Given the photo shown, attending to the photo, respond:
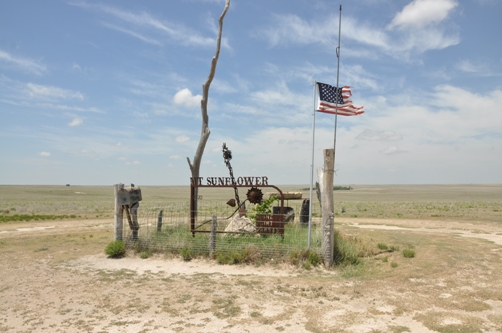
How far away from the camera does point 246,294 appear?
324 inches

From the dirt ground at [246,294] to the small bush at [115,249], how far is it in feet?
1.04

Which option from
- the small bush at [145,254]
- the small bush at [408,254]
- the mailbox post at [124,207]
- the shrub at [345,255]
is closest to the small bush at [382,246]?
the small bush at [408,254]

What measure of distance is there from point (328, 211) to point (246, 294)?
373cm

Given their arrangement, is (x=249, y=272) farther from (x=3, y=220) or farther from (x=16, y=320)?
(x=3, y=220)

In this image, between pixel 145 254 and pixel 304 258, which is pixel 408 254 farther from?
pixel 145 254

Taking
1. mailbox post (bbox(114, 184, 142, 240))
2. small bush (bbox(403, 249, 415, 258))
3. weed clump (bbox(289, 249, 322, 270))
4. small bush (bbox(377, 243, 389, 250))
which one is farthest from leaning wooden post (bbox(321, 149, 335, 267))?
mailbox post (bbox(114, 184, 142, 240))

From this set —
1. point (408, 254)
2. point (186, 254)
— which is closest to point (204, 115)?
point (186, 254)

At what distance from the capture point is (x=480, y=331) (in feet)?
21.0

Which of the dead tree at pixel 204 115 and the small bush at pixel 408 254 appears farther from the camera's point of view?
the dead tree at pixel 204 115

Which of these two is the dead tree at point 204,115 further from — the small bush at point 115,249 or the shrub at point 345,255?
the shrub at point 345,255

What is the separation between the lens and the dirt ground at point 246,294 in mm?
6688

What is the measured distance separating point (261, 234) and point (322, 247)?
7.20 feet

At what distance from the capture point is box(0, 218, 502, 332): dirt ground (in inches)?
263

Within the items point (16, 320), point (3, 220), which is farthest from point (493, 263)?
point (3, 220)
